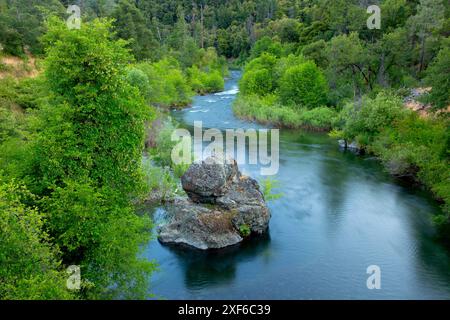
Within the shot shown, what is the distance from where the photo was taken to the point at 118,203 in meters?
20.3

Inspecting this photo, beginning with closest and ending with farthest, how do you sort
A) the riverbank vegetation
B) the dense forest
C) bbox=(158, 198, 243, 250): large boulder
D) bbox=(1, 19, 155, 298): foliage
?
1. the dense forest
2. bbox=(1, 19, 155, 298): foliage
3. bbox=(158, 198, 243, 250): large boulder
4. the riverbank vegetation

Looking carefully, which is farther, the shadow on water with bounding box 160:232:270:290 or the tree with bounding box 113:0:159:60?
the tree with bounding box 113:0:159:60

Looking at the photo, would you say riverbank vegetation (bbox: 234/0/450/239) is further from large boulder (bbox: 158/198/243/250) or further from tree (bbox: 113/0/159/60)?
tree (bbox: 113/0/159/60)

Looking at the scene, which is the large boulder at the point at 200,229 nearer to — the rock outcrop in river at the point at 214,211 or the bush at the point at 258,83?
the rock outcrop in river at the point at 214,211

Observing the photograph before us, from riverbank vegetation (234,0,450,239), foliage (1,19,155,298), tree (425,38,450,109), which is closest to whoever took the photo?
foliage (1,19,155,298)

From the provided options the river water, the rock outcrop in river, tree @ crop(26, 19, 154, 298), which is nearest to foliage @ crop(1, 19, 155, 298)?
tree @ crop(26, 19, 154, 298)

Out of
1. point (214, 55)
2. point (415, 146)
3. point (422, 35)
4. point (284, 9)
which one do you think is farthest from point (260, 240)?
point (284, 9)

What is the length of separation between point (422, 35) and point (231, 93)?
132ft

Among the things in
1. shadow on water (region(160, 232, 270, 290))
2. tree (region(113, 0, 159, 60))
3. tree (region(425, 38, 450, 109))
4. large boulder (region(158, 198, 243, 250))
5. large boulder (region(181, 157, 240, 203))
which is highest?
tree (region(113, 0, 159, 60))

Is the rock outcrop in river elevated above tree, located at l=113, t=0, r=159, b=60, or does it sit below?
below

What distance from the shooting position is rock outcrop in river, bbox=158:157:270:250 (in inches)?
1029

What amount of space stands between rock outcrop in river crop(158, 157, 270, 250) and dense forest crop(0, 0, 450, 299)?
2555 mm
